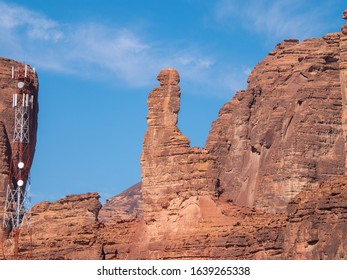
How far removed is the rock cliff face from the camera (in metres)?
80.0

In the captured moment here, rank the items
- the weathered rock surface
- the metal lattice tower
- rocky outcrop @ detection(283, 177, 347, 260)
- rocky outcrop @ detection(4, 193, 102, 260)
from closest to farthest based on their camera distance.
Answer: rocky outcrop @ detection(283, 177, 347, 260) → rocky outcrop @ detection(4, 193, 102, 260) → the metal lattice tower → the weathered rock surface

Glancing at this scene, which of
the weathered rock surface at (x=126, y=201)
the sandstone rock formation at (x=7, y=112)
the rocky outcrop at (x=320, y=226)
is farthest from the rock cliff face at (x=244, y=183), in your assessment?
the weathered rock surface at (x=126, y=201)

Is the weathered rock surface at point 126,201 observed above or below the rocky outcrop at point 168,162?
above

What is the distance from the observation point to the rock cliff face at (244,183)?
8000 cm

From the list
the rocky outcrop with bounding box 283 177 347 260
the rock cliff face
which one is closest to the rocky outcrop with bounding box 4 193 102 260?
the rock cliff face

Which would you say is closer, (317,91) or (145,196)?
(145,196)

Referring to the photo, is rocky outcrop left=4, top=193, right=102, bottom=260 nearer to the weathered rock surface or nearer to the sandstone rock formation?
the sandstone rock formation

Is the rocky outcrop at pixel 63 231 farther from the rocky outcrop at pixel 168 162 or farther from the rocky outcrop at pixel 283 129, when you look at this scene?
the rocky outcrop at pixel 283 129

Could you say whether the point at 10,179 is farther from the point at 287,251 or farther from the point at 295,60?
the point at 287,251

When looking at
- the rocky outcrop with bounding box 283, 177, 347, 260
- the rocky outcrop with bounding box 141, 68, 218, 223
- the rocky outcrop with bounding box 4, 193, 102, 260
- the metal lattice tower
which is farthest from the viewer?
the metal lattice tower

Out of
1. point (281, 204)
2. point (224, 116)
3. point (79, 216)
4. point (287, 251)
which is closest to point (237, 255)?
point (287, 251)

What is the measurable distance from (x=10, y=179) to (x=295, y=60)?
31.3 meters

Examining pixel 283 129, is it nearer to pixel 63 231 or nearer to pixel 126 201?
pixel 63 231

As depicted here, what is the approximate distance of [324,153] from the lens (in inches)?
4796
